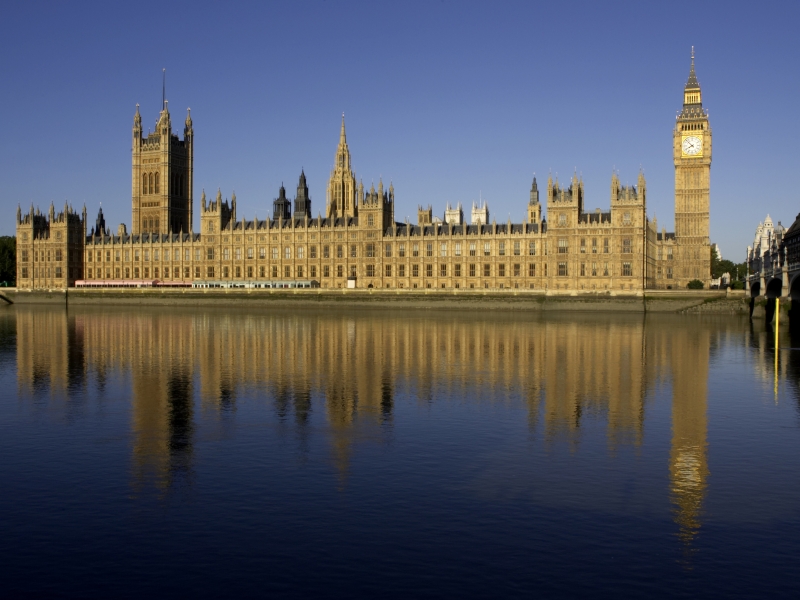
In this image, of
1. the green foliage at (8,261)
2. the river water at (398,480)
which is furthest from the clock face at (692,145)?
the green foliage at (8,261)

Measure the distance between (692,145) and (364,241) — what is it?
57300 millimetres

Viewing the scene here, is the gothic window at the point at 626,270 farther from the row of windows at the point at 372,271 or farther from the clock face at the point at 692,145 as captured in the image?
the clock face at the point at 692,145

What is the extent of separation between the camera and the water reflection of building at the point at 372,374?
28.3m

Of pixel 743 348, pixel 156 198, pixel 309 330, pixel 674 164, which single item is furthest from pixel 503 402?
pixel 156 198

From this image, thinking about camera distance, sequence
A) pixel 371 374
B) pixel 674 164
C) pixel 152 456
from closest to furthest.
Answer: pixel 152 456, pixel 371 374, pixel 674 164

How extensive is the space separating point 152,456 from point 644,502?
14248 mm

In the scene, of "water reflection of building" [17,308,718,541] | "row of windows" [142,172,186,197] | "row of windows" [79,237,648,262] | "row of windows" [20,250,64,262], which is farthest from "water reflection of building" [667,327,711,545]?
"row of windows" [142,172,186,197]

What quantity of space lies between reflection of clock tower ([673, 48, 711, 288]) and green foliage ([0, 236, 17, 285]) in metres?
129

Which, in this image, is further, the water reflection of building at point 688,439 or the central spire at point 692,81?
the central spire at point 692,81

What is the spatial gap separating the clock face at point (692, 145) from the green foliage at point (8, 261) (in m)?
131

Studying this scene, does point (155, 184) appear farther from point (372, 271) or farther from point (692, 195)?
point (692, 195)

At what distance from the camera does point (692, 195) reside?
139625 mm

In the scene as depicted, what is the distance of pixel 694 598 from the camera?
1557 centimetres

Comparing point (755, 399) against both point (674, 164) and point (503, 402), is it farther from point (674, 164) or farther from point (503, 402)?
point (674, 164)
